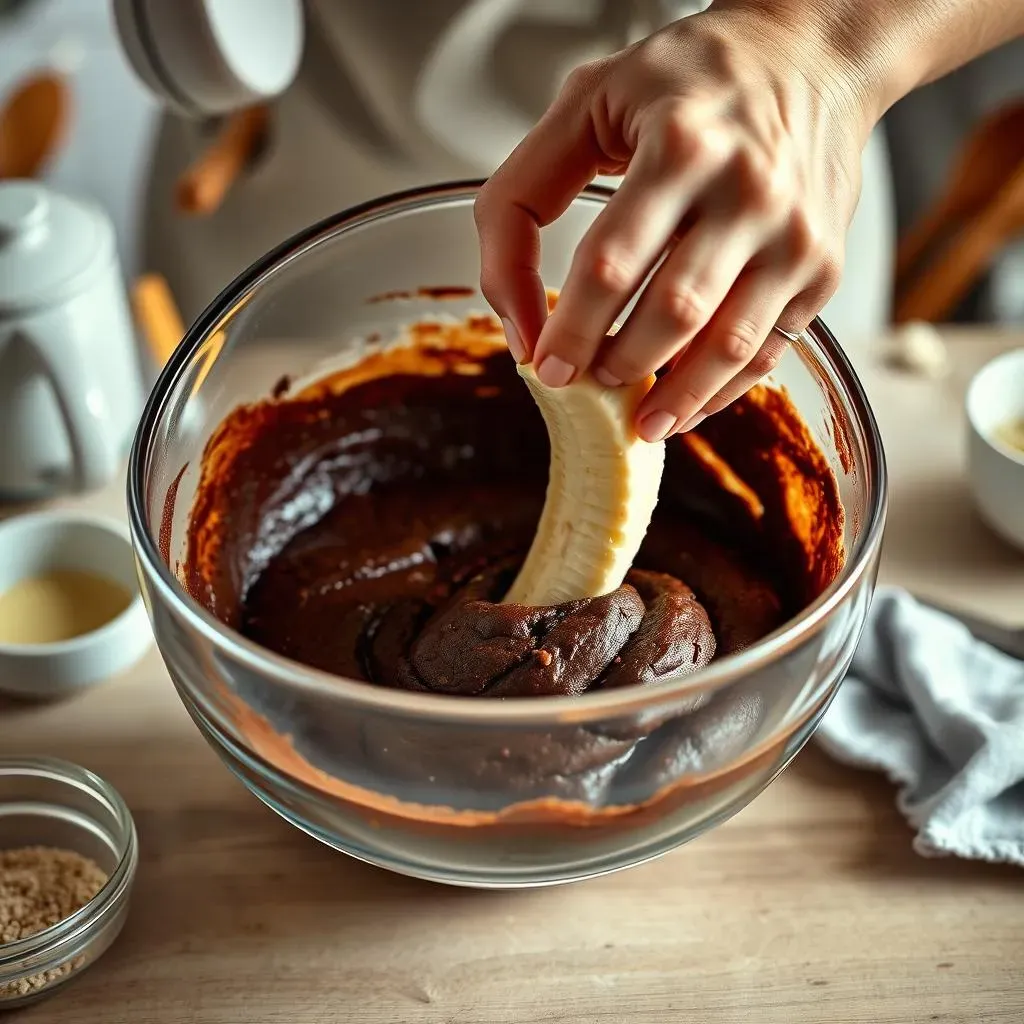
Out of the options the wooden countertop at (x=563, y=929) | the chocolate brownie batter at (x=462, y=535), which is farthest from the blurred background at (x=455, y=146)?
the wooden countertop at (x=563, y=929)

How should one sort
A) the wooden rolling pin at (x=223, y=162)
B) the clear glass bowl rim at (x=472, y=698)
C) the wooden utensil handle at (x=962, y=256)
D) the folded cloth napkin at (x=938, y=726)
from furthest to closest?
the wooden utensil handle at (x=962, y=256)
the wooden rolling pin at (x=223, y=162)
the folded cloth napkin at (x=938, y=726)
the clear glass bowl rim at (x=472, y=698)

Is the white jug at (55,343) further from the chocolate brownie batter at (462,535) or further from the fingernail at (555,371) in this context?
the fingernail at (555,371)

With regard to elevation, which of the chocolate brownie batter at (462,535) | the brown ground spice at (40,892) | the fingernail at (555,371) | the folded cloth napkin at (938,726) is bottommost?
the folded cloth napkin at (938,726)

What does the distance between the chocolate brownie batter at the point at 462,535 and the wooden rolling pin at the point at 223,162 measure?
360 mm

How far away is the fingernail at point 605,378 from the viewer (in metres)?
0.76

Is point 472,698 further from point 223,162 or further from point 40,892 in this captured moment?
point 223,162

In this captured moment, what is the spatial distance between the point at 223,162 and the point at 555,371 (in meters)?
0.81

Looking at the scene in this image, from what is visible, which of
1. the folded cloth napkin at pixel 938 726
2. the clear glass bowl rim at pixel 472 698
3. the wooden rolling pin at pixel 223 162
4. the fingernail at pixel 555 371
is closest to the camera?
the clear glass bowl rim at pixel 472 698

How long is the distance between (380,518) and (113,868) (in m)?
0.34

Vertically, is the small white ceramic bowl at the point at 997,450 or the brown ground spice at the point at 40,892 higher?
the brown ground spice at the point at 40,892

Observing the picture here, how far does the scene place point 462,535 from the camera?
1029 millimetres

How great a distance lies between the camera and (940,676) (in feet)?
3.19

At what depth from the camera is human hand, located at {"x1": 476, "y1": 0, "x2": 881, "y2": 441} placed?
2.27 ft

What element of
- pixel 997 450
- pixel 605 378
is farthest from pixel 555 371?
pixel 997 450
